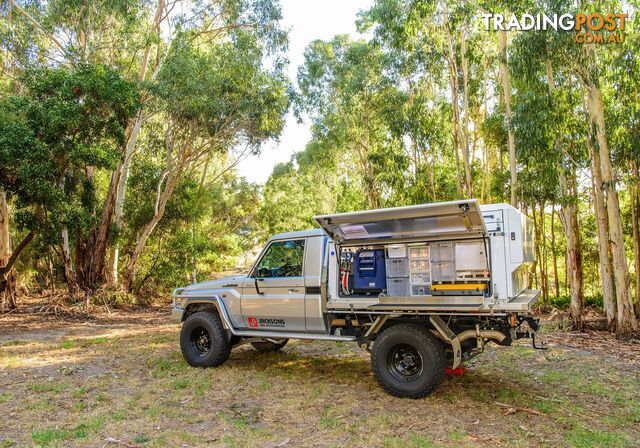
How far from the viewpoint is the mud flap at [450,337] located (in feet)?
18.5

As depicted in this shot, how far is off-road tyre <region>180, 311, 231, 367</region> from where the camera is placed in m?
7.34

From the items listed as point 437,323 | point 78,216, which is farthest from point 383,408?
point 78,216

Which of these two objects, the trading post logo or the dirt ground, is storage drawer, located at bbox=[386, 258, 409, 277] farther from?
the trading post logo

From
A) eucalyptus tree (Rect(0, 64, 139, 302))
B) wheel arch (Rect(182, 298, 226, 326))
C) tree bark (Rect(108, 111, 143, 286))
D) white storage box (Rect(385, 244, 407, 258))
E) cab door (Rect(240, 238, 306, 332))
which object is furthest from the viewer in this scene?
tree bark (Rect(108, 111, 143, 286))

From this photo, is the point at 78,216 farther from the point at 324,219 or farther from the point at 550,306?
the point at 550,306

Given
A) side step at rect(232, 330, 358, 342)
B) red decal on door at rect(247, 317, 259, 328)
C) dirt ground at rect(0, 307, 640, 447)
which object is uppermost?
red decal on door at rect(247, 317, 259, 328)

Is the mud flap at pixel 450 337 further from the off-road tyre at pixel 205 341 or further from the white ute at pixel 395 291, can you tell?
the off-road tyre at pixel 205 341

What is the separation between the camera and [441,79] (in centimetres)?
2083

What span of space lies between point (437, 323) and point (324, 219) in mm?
1877

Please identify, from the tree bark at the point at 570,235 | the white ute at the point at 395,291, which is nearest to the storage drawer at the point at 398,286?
the white ute at the point at 395,291

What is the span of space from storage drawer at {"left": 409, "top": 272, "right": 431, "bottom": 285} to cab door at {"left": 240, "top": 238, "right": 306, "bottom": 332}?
1.52 meters

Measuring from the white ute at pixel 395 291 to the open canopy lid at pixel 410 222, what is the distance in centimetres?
1

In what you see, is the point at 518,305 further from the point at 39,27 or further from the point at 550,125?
the point at 39,27

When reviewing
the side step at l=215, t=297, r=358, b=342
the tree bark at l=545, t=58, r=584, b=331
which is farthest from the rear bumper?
the tree bark at l=545, t=58, r=584, b=331
